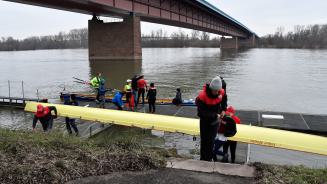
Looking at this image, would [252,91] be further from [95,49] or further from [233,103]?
[95,49]

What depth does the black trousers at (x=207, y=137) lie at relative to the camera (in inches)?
240

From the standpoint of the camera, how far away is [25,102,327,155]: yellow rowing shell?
26.2 ft

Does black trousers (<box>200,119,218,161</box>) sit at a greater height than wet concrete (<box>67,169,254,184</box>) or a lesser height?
greater

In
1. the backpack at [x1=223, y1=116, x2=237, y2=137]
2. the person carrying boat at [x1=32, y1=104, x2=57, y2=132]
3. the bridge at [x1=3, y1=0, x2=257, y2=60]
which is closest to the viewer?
the backpack at [x1=223, y1=116, x2=237, y2=137]

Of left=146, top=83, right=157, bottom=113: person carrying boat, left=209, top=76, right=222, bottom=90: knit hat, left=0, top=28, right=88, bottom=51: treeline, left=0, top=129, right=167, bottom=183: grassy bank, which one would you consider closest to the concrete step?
left=0, top=129, right=167, bottom=183: grassy bank

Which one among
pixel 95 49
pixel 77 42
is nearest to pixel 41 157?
pixel 95 49

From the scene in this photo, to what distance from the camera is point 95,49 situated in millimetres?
51875

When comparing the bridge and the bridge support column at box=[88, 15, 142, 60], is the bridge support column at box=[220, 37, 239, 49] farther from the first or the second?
the bridge support column at box=[88, 15, 142, 60]

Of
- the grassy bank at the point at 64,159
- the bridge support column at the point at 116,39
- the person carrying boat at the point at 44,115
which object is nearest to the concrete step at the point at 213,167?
the grassy bank at the point at 64,159

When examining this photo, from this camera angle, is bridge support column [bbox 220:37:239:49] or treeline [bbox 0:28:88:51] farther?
treeline [bbox 0:28:88:51]

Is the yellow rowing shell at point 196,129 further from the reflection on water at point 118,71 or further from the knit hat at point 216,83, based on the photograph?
the reflection on water at point 118,71

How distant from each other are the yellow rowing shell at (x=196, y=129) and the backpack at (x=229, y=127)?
91 centimetres

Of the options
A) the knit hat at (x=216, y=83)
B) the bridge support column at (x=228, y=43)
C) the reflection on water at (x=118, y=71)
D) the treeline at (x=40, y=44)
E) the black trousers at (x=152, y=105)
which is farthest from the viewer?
the treeline at (x=40, y=44)

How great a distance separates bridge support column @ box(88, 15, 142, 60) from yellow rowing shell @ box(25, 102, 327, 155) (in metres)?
34.4
